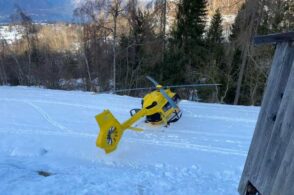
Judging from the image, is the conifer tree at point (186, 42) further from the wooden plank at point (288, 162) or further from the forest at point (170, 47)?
the wooden plank at point (288, 162)

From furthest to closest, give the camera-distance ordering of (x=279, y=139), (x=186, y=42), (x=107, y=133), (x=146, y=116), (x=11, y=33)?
1. (x=11, y=33)
2. (x=186, y=42)
3. (x=146, y=116)
4. (x=107, y=133)
5. (x=279, y=139)

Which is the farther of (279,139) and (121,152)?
(121,152)

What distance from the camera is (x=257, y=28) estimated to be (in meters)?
15.4

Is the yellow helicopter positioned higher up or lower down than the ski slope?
higher up

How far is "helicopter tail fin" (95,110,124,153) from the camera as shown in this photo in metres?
5.61

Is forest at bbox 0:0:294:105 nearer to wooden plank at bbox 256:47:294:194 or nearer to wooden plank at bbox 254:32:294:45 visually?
wooden plank at bbox 254:32:294:45

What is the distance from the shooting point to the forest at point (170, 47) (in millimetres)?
17328

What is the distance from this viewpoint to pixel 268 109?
109 inches

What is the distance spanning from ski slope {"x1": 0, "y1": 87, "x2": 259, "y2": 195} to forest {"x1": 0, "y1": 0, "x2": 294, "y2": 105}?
9.39 m

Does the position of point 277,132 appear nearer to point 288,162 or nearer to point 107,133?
point 288,162

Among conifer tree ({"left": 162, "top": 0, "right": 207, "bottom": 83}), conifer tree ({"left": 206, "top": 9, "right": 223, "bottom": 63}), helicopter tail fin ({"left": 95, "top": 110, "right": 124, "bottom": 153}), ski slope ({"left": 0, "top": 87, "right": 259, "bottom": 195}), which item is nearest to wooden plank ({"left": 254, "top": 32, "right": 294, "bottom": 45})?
Result: ski slope ({"left": 0, "top": 87, "right": 259, "bottom": 195})

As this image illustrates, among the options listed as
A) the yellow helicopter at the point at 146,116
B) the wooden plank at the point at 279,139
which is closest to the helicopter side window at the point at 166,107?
the yellow helicopter at the point at 146,116

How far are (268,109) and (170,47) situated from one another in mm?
18791

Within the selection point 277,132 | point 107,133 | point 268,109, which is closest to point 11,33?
point 107,133
